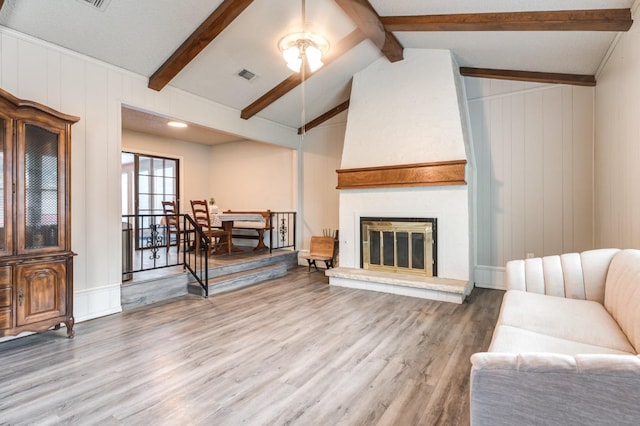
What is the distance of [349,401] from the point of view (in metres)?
2.02

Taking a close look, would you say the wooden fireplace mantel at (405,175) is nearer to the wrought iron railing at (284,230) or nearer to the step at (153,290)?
the wrought iron railing at (284,230)

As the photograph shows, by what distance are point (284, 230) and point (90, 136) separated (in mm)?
4000

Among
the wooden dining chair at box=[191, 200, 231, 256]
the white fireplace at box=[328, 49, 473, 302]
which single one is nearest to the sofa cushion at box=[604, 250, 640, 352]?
the white fireplace at box=[328, 49, 473, 302]

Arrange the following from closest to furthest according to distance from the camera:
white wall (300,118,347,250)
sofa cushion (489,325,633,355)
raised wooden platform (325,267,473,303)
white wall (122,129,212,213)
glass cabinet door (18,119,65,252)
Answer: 1. sofa cushion (489,325,633,355)
2. glass cabinet door (18,119,65,252)
3. raised wooden platform (325,267,473,303)
4. white wall (300,118,347,250)
5. white wall (122,129,212,213)

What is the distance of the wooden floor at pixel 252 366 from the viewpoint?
1913mm

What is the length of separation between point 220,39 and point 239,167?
409 centimetres

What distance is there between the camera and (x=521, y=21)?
10.7ft

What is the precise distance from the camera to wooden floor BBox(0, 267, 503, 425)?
6.28ft

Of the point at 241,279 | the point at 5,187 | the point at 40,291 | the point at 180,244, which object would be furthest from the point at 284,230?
the point at 5,187

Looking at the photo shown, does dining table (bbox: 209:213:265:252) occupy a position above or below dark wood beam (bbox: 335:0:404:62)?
below

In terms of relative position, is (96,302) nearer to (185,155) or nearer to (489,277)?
(185,155)

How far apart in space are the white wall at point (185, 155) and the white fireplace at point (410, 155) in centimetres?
438

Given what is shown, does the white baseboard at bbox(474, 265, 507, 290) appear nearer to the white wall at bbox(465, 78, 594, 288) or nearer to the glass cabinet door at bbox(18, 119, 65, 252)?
the white wall at bbox(465, 78, 594, 288)

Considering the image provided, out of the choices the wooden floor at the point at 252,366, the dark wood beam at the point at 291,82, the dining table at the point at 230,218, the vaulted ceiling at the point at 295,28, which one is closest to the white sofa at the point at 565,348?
the wooden floor at the point at 252,366
